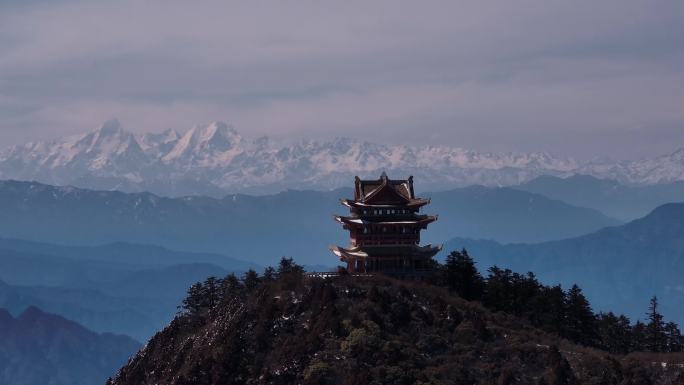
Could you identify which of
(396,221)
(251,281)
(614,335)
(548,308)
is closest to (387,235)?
(396,221)

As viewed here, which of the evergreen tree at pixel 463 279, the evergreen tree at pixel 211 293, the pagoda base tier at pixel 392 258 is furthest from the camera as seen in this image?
the evergreen tree at pixel 211 293

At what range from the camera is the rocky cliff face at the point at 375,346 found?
62344mm

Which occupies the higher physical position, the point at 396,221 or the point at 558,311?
the point at 396,221

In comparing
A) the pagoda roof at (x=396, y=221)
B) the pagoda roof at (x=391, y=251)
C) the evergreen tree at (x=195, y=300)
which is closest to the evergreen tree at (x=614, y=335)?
the pagoda roof at (x=391, y=251)

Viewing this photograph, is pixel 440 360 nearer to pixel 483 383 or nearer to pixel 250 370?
pixel 483 383

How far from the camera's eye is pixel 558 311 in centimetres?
8369

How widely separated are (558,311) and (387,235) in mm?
16566

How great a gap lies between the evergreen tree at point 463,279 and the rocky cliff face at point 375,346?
913cm

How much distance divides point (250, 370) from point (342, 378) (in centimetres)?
817

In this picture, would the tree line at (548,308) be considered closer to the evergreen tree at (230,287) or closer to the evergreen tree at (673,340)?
the evergreen tree at (673,340)

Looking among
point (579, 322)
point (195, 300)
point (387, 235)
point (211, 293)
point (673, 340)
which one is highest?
point (387, 235)

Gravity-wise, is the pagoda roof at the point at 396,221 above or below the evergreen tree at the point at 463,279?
above

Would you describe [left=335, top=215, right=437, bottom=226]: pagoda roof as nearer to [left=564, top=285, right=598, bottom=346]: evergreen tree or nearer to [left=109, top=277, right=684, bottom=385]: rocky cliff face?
[left=109, top=277, right=684, bottom=385]: rocky cliff face

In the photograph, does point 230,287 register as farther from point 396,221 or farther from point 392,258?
point 396,221
